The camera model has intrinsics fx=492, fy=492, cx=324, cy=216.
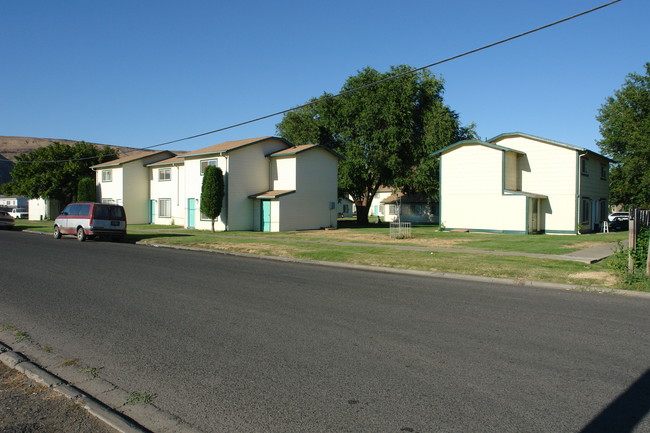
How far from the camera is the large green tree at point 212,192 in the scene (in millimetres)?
31203

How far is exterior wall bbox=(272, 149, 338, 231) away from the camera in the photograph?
3353cm

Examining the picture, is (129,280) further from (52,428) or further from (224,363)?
(52,428)

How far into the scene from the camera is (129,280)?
11.2 meters

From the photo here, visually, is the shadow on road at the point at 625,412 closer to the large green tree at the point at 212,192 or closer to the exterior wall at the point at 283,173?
the large green tree at the point at 212,192

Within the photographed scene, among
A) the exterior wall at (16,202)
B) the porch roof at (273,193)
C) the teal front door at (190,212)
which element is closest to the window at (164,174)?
the teal front door at (190,212)

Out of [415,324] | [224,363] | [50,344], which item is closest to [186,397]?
[224,363]

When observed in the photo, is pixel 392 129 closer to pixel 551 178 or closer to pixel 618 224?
pixel 551 178

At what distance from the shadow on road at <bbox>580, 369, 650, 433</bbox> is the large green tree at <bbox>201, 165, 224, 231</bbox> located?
28447mm

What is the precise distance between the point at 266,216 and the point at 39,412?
2915cm

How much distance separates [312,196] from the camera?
1398 inches

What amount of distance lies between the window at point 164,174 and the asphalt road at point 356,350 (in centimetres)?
3074

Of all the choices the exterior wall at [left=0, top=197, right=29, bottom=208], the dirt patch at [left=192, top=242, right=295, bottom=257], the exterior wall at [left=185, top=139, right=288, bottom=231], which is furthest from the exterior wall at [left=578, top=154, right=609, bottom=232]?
the exterior wall at [left=0, top=197, right=29, bottom=208]

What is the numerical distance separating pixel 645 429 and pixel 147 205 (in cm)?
4302

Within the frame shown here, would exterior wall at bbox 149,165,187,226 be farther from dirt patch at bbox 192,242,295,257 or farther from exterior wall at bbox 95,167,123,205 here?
dirt patch at bbox 192,242,295,257
